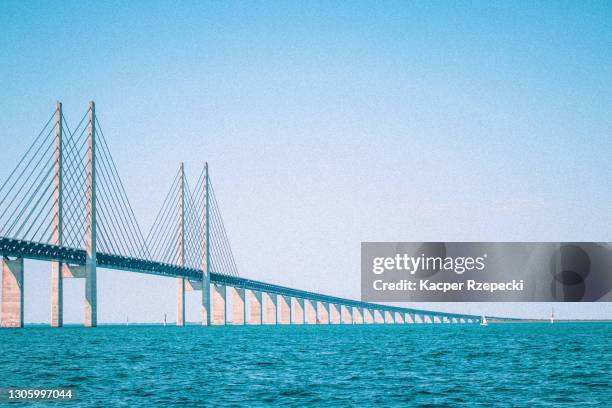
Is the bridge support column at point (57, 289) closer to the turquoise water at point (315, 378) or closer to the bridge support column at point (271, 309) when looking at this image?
the turquoise water at point (315, 378)

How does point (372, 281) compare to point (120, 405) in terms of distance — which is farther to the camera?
point (372, 281)

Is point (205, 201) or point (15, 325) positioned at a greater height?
point (205, 201)

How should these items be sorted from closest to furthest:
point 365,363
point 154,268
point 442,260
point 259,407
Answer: point 259,407
point 442,260
point 365,363
point 154,268

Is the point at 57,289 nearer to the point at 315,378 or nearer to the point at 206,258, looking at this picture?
the point at 206,258

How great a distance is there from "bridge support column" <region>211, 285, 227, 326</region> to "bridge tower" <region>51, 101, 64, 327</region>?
47.4 m

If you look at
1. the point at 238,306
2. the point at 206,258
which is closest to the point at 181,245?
the point at 206,258

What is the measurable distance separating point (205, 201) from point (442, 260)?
4089 inches

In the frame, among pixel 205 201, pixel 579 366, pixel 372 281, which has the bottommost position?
pixel 579 366

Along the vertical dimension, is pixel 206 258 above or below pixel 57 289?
above

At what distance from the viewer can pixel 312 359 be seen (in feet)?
150

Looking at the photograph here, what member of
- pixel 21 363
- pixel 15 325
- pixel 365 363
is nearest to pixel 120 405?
pixel 21 363

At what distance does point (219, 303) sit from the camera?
→ 460ft

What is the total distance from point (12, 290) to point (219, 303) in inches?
2318

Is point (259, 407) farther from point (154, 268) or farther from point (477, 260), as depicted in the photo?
point (154, 268)
